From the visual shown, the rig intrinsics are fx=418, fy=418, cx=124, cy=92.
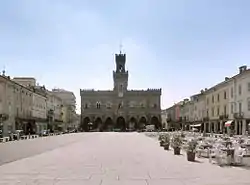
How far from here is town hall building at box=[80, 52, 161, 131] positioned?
414 ft

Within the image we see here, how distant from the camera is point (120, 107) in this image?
415 ft

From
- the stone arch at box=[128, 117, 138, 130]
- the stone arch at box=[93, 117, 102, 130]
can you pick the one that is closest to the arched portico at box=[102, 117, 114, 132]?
the stone arch at box=[93, 117, 102, 130]

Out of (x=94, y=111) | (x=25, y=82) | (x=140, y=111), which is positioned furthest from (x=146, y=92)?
(x=25, y=82)

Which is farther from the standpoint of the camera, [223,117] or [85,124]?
[85,124]

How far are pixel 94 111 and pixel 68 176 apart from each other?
114145 millimetres

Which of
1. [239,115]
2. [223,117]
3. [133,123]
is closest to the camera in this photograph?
[239,115]

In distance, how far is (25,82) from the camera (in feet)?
304

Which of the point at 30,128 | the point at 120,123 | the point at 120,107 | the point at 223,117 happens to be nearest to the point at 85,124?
the point at 120,123

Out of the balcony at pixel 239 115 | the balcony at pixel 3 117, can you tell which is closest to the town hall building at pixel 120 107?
the balcony at pixel 239 115

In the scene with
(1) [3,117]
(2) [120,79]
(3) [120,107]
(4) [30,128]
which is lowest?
(4) [30,128]

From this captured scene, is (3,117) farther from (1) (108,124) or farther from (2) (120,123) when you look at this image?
(2) (120,123)

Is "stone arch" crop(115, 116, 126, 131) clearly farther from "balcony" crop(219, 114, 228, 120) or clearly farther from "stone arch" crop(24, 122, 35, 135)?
"balcony" crop(219, 114, 228, 120)

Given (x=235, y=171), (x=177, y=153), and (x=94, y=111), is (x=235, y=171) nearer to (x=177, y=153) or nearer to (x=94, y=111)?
(x=177, y=153)

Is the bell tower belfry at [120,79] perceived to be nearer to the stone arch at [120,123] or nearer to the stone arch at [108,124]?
the stone arch at [120,123]
